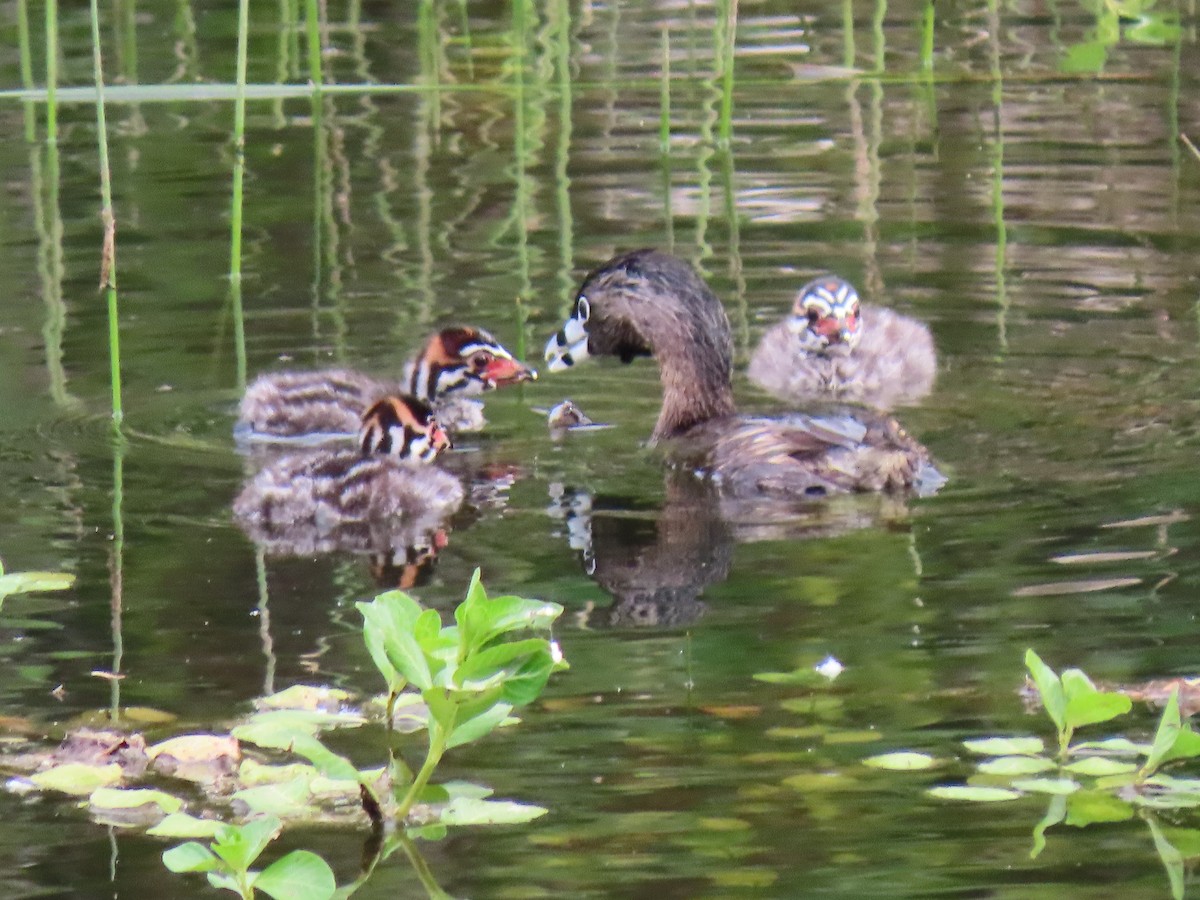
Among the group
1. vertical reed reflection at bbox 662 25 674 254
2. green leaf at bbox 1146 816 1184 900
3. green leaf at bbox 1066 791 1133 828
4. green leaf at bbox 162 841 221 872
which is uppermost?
vertical reed reflection at bbox 662 25 674 254

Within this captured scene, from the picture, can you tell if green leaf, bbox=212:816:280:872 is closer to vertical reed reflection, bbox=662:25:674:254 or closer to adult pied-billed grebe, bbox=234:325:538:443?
adult pied-billed grebe, bbox=234:325:538:443

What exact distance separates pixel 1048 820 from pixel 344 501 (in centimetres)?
286

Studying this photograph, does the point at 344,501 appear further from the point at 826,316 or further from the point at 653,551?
the point at 826,316

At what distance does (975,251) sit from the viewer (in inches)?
366

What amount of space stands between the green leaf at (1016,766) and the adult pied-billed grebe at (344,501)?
2.30m

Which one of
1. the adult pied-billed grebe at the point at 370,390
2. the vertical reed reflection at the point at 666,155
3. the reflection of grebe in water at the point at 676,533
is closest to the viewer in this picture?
the reflection of grebe in water at the point at 676,533

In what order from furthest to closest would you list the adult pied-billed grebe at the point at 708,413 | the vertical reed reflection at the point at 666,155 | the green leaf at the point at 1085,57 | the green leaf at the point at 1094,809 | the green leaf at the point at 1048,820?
the green leaf at the point at 1085,57 → the vertical reed reflection at the point at 666,155 → the adult pied-billed grebe at the point at 708,413 → the green leaf at the point at 1094,809 → the green leaf at the point at 1048,820

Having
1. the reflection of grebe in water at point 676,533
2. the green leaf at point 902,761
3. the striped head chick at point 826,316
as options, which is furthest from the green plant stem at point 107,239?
the green leaf at point 902,761

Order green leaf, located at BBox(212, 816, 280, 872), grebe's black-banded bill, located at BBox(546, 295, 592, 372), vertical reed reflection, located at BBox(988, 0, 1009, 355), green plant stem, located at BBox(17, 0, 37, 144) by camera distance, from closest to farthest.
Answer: green leaf, located at BBox(212, 816, 280, 872)
grebe's black-banded bill, located at BBox(546, 295, 592, 372)
vertical reed reflection, located at BBox(988, 0, 1009, 355)
green plant stem, located at BBox(17, 0, 37, 144)

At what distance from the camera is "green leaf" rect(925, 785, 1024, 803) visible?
3.90m

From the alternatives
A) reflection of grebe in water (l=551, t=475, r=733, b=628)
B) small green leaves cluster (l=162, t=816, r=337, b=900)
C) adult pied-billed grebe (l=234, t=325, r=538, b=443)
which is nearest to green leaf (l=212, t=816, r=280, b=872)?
small green leaves cluster (l=162, t=816, r=337, b=900)

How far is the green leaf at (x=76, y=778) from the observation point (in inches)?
161

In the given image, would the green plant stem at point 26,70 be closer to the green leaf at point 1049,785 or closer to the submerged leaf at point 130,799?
the submerged leaf at point 130,799

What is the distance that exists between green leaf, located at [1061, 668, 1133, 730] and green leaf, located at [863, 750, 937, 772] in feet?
0.91
